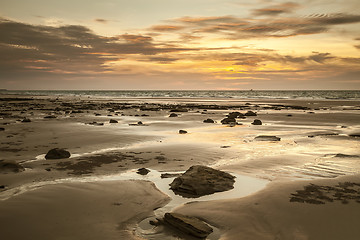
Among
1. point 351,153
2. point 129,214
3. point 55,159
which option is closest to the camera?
point 129,214

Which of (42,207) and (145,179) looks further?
(145,179)

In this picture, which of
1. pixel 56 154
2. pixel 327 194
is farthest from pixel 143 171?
pixel 327 194

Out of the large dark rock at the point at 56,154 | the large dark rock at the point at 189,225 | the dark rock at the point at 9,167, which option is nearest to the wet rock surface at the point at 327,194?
the large dark rock at the point at 189,225

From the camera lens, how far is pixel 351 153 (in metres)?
9.88

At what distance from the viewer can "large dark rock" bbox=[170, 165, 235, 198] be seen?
6152 millimetres

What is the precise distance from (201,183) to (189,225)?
1.97 m

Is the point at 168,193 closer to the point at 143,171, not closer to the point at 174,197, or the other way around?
the point at 174,197

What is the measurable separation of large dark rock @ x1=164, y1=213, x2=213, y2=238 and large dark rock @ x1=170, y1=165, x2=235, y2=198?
4.97 ft

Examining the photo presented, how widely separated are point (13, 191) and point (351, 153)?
1029cm

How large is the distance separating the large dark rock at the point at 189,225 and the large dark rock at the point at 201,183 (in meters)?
1.52

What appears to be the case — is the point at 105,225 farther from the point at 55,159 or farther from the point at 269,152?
the point at 269,152

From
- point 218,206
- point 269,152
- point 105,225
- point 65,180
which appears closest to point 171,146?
point 269,152

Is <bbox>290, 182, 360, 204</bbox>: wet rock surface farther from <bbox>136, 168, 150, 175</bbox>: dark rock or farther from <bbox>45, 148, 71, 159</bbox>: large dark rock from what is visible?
<bbox>45, 148, 71, 159</bbox>: large dark rock

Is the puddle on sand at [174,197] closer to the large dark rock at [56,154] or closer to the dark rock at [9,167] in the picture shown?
the large dark rock at [56,154]
